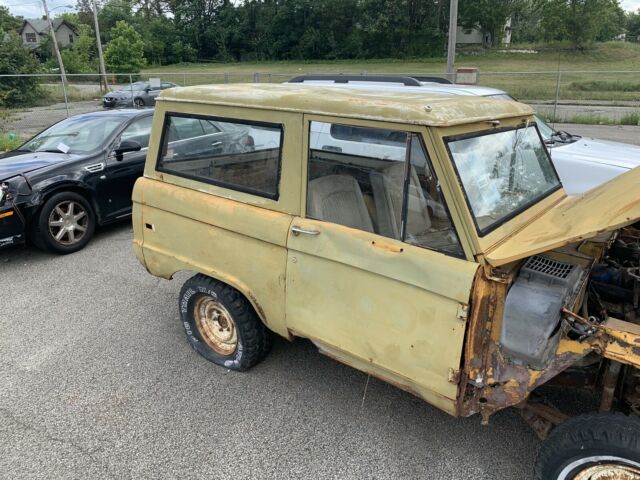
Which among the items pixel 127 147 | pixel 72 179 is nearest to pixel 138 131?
pixel 127 147

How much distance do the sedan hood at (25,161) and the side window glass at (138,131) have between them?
2.48 ft

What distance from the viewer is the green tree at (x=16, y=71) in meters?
24.8

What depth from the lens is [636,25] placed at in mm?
78312

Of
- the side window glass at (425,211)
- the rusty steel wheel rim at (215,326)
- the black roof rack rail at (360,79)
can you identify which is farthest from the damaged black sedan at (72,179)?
the side window glass at (425,211)

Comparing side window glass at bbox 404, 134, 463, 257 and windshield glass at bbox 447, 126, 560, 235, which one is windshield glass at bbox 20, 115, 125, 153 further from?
windshield glass at bbox 447, 126, 560, 235

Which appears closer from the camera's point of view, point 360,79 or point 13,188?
point 13,188

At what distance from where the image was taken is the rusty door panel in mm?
2205

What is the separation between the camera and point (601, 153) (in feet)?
20.0

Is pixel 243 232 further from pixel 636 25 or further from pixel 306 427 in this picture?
pixel 636 25

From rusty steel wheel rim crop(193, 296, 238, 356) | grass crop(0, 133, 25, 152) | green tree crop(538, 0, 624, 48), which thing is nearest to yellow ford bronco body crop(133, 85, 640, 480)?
rusty steel wheel rim crop(193, 296, 238, 356)

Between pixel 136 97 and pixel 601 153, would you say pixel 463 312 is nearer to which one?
pixel 601 153

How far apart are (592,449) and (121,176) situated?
19.4 ft

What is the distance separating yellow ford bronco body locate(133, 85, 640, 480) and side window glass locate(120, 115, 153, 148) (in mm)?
3536

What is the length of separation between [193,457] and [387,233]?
66.4 inches
